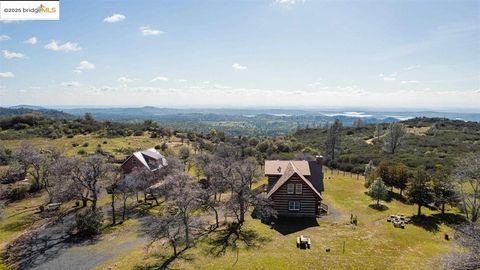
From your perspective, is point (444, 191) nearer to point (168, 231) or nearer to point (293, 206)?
point (293, 206)

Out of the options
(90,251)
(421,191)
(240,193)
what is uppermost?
(240,193)

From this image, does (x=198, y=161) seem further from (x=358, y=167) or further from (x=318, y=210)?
(x=358, y=167)

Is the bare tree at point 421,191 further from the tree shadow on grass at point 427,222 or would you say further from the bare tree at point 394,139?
the bare tree at point 394,139

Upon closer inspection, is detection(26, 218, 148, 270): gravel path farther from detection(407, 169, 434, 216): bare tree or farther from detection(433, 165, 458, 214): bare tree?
detection(433, 165, 458, 214): bare tree

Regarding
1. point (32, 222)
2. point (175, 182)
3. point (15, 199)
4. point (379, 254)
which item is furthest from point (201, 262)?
point (15, 199)

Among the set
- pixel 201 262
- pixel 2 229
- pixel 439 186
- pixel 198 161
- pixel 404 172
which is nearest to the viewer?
pixel 201 262

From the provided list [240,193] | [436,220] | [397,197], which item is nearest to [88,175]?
[240,193]

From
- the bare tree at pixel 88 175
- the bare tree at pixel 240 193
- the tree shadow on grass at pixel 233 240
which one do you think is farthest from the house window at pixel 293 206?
the bare tree at pixel 88 175
